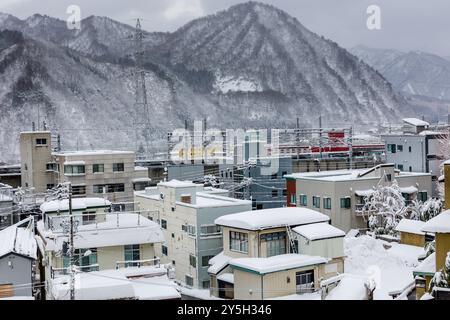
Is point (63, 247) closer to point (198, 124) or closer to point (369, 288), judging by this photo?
point (369, 288)

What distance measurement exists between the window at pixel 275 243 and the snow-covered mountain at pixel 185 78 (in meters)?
2.39

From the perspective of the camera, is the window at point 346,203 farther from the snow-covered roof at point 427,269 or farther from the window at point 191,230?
the snow-covered roof at point 427,269

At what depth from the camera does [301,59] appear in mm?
8492

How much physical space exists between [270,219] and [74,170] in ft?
15.4

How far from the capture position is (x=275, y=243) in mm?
6496

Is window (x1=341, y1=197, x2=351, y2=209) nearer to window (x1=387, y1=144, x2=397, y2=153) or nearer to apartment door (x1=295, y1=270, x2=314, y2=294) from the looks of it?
apartment door (x1=295, y1=270, x2=314, y2=294)

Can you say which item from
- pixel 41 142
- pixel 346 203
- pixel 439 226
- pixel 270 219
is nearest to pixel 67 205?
pixel 270 219

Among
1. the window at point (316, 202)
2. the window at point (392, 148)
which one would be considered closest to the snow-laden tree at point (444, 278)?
the window at point (316, 202)

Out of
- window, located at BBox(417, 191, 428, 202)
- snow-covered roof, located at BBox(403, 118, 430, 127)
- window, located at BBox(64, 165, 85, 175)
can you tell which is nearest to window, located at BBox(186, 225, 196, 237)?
window, located at BBox(64, 165, 85, 175)

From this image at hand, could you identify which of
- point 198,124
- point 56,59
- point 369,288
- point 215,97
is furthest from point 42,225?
point 198,124

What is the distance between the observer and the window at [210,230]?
737cm

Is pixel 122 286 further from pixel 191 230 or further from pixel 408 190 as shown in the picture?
pixel 408 190

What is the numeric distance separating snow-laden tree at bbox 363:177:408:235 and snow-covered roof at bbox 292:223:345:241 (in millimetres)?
2335
